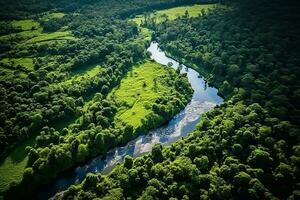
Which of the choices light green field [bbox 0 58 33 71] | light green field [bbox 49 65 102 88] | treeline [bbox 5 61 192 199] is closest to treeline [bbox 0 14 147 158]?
light green field [bbox 49 65 102 88]

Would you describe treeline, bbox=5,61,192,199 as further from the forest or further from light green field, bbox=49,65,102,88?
light green field, bbox=49,65,102,88

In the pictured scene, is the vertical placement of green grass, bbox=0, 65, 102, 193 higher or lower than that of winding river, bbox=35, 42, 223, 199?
higher

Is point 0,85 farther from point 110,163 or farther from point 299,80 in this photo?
point 299,80

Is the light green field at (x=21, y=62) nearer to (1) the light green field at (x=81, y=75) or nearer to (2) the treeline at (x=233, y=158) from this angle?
(1) the light green field at (x=81, y=75)

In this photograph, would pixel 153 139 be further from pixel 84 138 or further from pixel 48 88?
pixel 48 88

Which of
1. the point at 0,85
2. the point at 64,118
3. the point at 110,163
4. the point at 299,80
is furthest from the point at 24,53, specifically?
the point at 299,80

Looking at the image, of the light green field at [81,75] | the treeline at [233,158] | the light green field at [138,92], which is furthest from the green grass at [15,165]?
the light green field at [81,75]

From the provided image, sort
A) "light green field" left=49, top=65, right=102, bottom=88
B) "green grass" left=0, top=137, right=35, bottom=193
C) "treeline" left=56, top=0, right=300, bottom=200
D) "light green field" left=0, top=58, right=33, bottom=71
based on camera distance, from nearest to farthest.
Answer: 1. "treeline" left=56, top=0, right=300, bottom=200
2. "green grass" left=0, top=137, right=35, bottom=193
3. "light green field" left=49, top=65, right=102, bottom=88
4. "light green field" left=0, top=58, right=33, bottom=71
